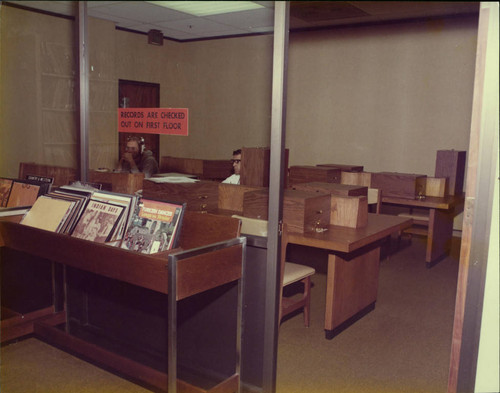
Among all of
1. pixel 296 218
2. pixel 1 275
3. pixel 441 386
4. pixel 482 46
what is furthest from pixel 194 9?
pixel 441 386

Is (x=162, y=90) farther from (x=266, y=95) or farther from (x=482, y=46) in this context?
(x=482, y=46)

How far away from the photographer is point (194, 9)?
479 centimetres

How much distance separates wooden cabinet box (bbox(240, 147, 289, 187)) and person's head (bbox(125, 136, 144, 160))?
0.73 metres

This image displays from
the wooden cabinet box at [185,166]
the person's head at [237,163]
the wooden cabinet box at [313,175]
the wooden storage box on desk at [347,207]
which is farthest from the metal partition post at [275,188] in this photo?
the wooden cabinet box at [313,175]

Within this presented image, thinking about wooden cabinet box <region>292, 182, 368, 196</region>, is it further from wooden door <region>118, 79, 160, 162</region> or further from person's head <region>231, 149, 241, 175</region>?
wooden door <region>118, 79, 160, 162</region>

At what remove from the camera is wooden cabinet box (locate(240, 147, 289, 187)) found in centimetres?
330

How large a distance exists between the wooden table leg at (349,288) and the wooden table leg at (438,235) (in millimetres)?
1677

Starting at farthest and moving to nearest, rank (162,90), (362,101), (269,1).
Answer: (362,101) < (162,90) < (269,1)

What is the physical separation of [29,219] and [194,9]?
2.90m

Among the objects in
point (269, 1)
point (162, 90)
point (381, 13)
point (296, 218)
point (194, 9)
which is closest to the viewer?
point (269, 1)

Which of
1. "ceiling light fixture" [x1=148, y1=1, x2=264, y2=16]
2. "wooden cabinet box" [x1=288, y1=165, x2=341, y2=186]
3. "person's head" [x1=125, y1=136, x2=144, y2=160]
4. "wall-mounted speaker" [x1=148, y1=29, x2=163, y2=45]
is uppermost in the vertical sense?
"ceiling light fixture" [x1=148, y1=1, x2=264, y2=16]

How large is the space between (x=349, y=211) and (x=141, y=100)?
1.64 metres

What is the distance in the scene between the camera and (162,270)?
6.58 feet

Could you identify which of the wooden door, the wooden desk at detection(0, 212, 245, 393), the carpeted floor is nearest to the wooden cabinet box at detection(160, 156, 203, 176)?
the wooden door
